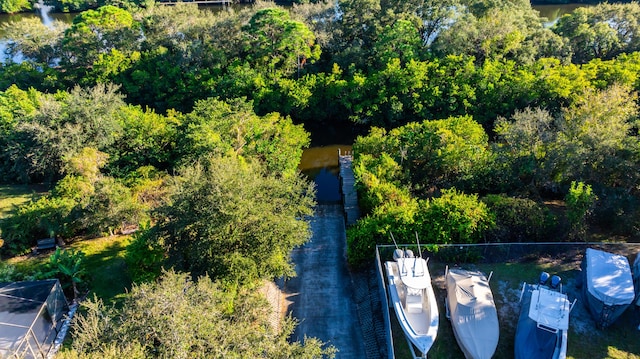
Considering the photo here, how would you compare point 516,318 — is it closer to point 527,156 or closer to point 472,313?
point 472,313

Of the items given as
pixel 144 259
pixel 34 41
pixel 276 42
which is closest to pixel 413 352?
pixel 144 259

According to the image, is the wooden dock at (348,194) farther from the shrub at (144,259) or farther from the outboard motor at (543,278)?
the shrub at (144,259)

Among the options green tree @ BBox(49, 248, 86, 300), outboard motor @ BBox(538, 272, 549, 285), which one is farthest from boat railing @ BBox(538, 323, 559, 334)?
green tree @ BBox(49, 248, 86, 300)

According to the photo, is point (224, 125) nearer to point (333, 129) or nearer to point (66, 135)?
point (66, 135)

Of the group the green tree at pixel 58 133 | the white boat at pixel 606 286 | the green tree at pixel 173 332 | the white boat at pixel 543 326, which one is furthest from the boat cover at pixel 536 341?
the green tree at pixel 58 133

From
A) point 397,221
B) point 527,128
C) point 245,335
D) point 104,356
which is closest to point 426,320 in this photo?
point 397,221

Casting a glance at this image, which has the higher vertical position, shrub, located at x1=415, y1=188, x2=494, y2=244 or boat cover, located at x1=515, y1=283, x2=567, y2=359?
shrub, located at x1=415, y1=188, x2=494, y2=244

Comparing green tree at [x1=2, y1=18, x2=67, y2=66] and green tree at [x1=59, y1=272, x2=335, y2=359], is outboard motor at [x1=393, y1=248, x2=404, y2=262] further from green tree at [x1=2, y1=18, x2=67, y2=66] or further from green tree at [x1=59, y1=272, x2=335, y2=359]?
green tree at [x1=2, y1=18, x2=67, y2=66]
